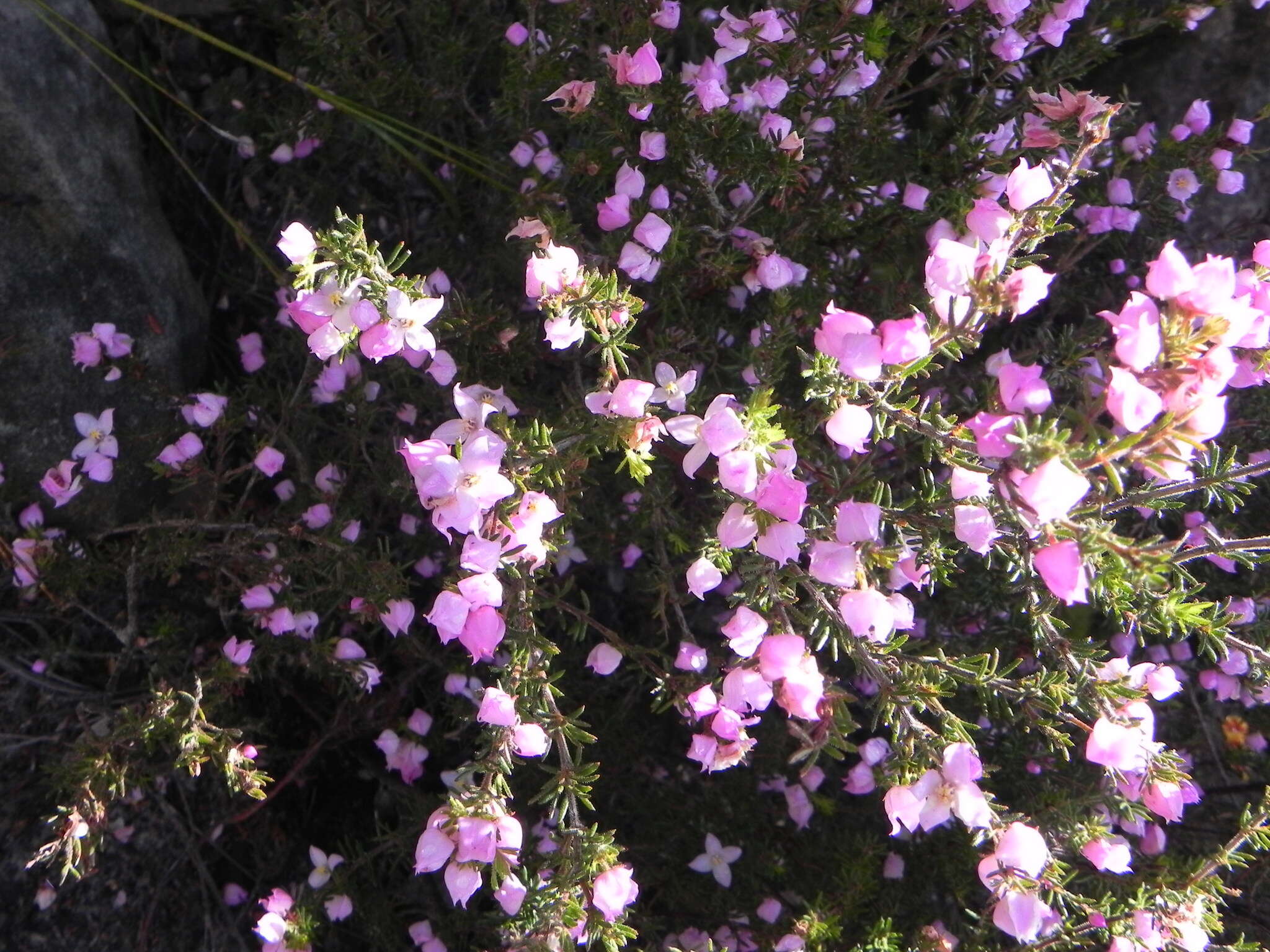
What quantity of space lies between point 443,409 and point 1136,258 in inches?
97.5

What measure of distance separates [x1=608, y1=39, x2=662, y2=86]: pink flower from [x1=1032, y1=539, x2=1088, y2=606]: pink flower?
1.46 metres

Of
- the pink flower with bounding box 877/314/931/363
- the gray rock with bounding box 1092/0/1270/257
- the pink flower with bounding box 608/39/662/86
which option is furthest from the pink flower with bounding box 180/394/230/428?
the gray rock with bounding box 1092/0/1270/257

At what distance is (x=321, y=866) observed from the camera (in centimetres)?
304

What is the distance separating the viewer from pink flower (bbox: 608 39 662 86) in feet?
7.55

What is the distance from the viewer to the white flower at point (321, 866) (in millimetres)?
3027

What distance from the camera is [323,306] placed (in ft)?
6.70

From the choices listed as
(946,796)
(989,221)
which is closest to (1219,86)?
(989,221)

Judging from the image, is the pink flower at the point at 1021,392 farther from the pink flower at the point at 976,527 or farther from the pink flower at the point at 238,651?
the pink flower at the point at 238,651

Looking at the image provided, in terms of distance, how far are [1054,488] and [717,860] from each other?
197 centimetres

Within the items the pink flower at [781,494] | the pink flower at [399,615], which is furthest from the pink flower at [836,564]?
the pink flower at [399,615]

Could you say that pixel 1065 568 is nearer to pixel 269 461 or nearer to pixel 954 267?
pixel 954 267

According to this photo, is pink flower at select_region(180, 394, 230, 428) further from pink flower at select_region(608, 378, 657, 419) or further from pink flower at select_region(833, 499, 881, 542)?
pink flower at select_region(833, 499, 881, 542)

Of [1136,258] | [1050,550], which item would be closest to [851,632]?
[1050,550]

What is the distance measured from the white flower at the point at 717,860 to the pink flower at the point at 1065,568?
1.67m
